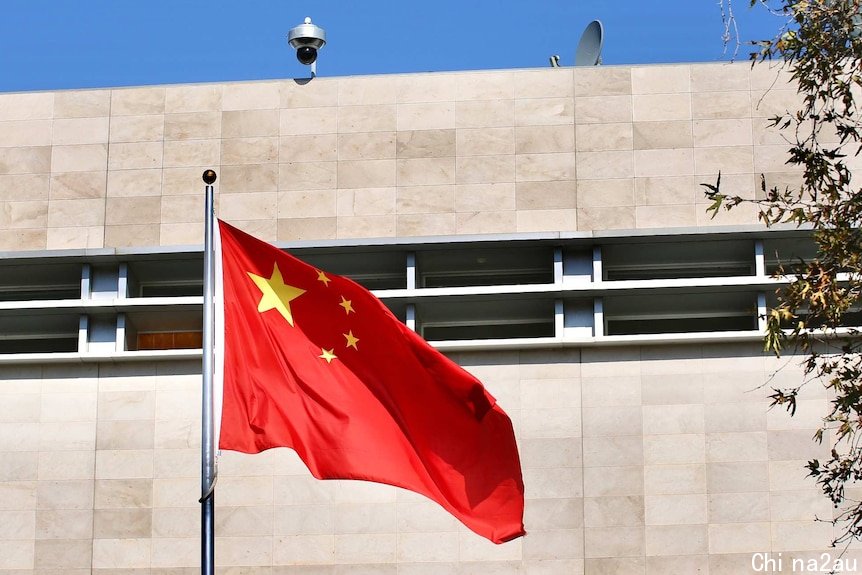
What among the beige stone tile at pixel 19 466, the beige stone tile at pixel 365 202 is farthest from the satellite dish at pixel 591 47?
the beige stone tile at pixel 19 466

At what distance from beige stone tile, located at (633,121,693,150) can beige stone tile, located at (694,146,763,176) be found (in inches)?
14.3

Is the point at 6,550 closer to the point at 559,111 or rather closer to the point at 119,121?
the point at 119,121

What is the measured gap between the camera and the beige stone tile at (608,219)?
25.1m

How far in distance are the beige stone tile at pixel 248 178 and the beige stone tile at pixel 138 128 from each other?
135 cm

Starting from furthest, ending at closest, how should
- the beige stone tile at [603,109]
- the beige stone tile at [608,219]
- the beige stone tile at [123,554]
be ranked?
the beige stone tile at [603,109] < the beige stone tile at [608,219] < the beige stone tile at [123,554]

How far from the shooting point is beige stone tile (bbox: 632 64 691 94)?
25500 millimetres

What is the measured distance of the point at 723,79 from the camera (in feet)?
83.4

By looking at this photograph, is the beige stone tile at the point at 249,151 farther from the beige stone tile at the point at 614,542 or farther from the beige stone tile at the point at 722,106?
the beige stone tile at the point at 614,542

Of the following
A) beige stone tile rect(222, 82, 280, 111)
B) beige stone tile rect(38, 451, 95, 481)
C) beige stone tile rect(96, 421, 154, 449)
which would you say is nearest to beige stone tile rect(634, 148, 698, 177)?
beige stone tile rect(222, 82, 280, 111)

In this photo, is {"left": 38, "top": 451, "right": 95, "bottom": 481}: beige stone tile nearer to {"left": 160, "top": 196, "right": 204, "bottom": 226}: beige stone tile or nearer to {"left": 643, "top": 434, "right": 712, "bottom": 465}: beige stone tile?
{"left": 160, "top": 196, "right": 204, "bottom": 226}: beige stone tile

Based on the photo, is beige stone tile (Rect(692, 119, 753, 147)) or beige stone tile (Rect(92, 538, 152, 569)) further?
beige stone tile (Rect(692, 119, 753, 147))

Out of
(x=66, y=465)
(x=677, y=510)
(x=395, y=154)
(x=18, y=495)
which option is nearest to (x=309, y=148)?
(x=395, y=154)

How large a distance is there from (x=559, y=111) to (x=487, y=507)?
10417mm

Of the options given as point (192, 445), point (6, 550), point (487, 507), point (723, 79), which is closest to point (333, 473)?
point (487, 507)
